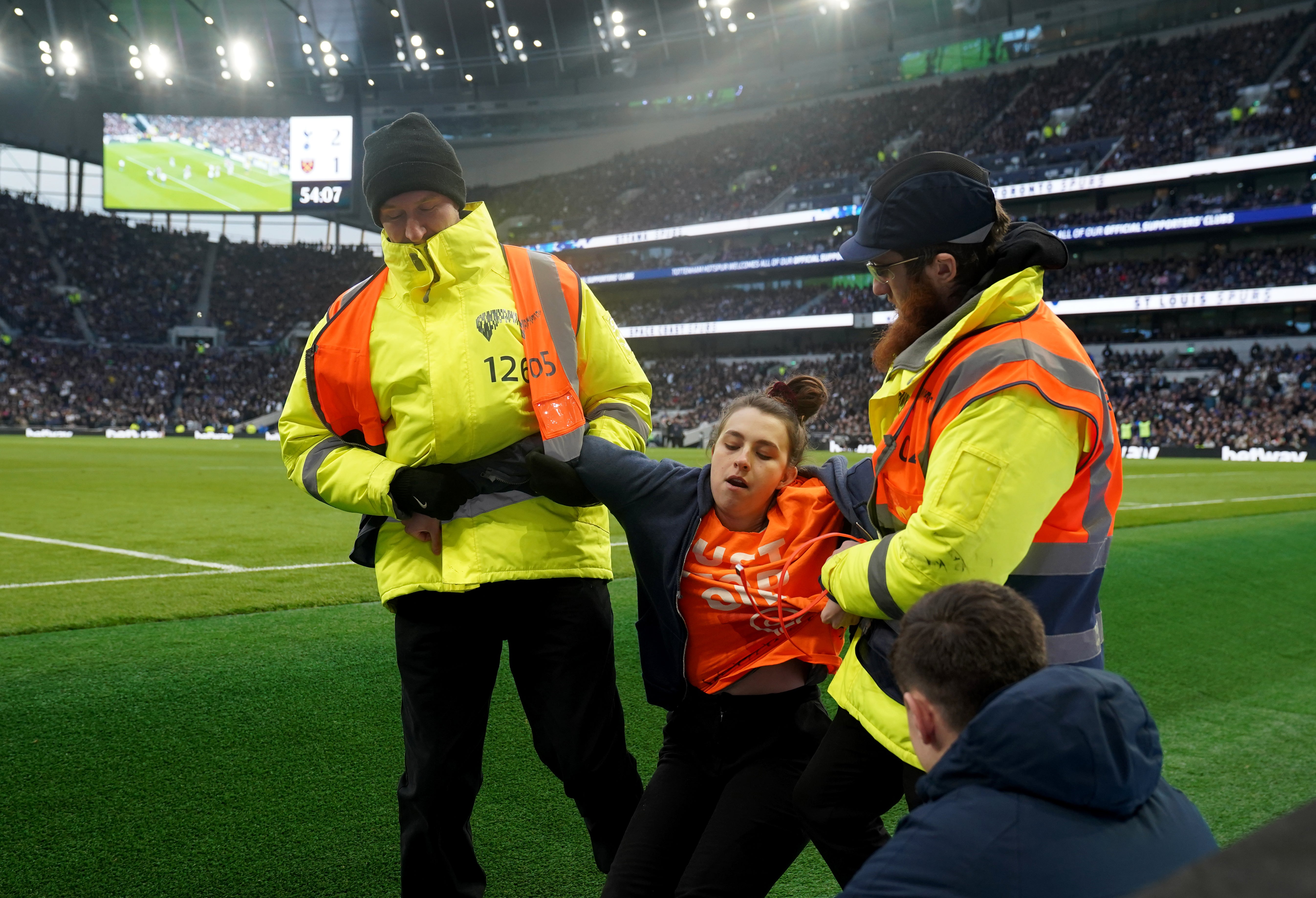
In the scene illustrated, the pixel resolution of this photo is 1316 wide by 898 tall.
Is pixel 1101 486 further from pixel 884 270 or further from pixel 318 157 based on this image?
pixel 318 157

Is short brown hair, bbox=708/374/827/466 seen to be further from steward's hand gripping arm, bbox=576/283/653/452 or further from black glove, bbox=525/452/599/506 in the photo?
black glove, bbox=525/452/599/506

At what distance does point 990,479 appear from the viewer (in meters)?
1.82

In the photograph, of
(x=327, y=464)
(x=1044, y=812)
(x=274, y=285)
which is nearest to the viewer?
(x=1044, y=812)

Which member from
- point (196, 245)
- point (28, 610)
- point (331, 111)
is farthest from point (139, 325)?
point (28, 610)

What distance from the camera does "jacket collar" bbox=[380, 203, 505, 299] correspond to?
2.65 m

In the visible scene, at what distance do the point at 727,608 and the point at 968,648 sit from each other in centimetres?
118

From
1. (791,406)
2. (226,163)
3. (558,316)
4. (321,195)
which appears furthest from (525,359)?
(226,163)

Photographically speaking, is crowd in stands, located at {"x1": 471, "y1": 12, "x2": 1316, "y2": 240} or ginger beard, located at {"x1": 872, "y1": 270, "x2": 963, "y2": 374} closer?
ginger beard, located at {"x1": 872, "y1": 270, "x2": 963, "y2": 374}

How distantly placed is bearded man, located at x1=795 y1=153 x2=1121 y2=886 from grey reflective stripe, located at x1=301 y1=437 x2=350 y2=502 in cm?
147

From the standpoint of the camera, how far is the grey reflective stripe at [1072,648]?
202 cm

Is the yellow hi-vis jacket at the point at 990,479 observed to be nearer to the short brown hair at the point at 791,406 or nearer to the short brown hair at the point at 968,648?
the short brown hair at the point at 968,648

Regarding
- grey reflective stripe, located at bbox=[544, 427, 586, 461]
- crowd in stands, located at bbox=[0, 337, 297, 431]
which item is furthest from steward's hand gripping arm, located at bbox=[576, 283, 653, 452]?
crowd in stands, located at bbox=[0, 337, 297, 431]

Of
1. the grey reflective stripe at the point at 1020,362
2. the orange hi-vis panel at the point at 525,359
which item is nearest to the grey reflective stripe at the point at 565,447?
the orange hi-vis panel at the point at 525,359

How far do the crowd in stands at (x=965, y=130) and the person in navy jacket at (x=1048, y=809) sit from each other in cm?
4067
